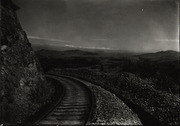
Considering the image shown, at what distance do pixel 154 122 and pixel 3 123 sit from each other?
8363 millimetres

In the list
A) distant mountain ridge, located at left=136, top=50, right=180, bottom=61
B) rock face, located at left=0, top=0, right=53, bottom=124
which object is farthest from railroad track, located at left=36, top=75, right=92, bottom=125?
distant mountain ridge, located at left=136, top=50, right=180, bottom=61

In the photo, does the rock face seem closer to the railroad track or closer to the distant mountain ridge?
the railroad track

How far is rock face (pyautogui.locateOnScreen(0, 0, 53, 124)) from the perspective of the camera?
11152 millimetres

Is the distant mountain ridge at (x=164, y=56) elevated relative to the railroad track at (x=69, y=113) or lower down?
elevated

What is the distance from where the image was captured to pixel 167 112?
13.7 m

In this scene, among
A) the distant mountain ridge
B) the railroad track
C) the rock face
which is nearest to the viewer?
the railroad track

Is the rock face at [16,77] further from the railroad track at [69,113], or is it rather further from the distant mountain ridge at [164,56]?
the distant mountain ridge at [164,56]

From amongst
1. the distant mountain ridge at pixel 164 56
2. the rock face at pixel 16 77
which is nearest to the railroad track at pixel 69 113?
the rock face at pixel 16 77

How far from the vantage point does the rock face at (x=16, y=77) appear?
11.2m

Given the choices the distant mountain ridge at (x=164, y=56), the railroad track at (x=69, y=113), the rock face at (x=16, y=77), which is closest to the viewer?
the railroad track at (x=69, y=113)

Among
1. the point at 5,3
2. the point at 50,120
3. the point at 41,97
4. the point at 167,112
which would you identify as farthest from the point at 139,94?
the point at 5,3

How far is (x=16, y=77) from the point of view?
13.1 meters

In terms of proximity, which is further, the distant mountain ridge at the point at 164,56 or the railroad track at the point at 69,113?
the distant mountain ridge at the point at 164,56

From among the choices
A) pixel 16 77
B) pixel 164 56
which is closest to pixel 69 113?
pixel 16 77
